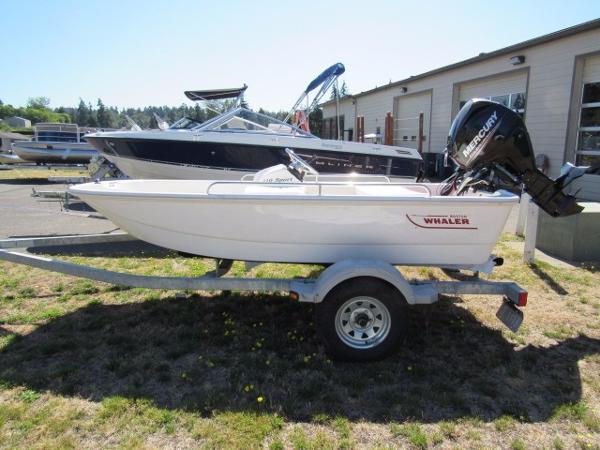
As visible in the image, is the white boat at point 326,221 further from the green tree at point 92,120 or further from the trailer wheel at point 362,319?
the green tree at point 92,120

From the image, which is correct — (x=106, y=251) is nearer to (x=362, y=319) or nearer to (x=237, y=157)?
(x=237, y=157)

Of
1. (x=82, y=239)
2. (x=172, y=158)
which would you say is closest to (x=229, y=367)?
(x=82, y=239)

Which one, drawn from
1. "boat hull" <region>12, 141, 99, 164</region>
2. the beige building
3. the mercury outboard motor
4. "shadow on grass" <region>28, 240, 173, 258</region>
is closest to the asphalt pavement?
"shadow on grass" <region>28, 240, 173, 258</region>

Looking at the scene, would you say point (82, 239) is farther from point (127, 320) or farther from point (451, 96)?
point (451, 96)

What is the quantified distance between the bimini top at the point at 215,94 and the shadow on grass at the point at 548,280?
22.8 feet

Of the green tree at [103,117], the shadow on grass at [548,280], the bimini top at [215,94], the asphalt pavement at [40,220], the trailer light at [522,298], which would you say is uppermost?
the green tree at [103,117]

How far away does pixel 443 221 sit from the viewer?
10.8ft

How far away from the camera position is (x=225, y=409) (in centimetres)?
268

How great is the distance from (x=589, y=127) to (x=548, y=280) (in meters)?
7.22

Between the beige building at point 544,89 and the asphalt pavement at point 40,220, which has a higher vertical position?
the beige building at point 544,89

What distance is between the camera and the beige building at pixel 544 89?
10.3 meters

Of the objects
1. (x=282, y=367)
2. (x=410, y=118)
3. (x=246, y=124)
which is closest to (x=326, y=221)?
(x=282, y=367)

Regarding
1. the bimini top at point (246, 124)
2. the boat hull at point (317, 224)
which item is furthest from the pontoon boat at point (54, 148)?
the boat hull at point (317, 224)

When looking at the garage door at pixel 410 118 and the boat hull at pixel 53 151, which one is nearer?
the garage door at pixel 410 118
